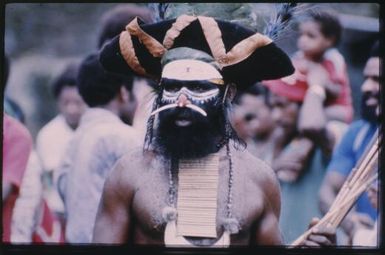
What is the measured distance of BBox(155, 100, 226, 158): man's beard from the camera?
6574mm

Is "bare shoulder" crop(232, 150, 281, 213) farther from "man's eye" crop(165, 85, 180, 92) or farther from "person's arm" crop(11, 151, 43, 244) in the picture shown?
"person's arm" crop(11, 151, 43, 244)

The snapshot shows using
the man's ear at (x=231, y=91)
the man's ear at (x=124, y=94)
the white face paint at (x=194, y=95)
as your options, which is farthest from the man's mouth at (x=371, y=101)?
the man's ear at (x=124, y=94)

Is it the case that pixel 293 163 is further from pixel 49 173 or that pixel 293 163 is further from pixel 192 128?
pixel 49 173

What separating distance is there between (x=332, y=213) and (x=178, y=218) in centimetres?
81

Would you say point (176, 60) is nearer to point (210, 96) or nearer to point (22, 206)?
point (210, 96)

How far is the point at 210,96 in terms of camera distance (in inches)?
258

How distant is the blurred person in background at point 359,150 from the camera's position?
22.0 feet

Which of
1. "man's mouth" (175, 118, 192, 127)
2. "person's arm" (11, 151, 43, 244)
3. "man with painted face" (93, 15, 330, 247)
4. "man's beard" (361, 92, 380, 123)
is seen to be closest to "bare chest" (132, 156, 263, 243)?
"man with painted face" (93, 15, 330, 247)

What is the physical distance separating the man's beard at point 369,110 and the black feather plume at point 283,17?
55cm

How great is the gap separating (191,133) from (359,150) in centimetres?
89

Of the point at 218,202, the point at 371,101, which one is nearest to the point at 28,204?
the point at 218,202

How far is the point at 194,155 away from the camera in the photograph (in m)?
6.63

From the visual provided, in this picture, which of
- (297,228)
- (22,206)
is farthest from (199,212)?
(22,206)

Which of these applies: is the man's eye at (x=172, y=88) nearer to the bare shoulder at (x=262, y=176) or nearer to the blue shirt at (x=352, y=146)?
the bare shoulder at (x=262, y=176)
